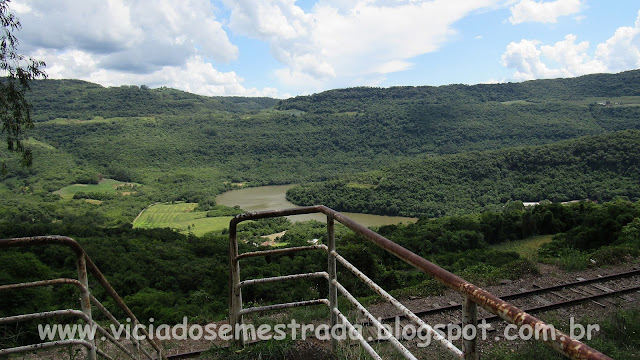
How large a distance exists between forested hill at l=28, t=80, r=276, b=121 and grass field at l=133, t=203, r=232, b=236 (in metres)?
57.8

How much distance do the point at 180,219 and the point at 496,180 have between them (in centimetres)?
3836

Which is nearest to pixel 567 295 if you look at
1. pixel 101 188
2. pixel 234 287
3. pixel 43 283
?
pixel 234 287

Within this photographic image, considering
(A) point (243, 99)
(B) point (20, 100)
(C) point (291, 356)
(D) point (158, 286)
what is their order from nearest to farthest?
(C) point (291, 356)
(B) point (20, 100)
(D) point (158, 286)
(A) point (243, 99)

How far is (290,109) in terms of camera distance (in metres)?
126

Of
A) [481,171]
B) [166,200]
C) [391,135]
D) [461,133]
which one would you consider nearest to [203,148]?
[166,200]

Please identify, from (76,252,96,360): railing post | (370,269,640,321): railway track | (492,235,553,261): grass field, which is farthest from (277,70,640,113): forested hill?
(76,252,96,360): railing post

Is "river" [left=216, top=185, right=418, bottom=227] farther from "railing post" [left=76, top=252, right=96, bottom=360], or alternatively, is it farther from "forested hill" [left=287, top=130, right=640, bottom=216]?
"railing post" [left=76, top=252, right=96, bottom=360]

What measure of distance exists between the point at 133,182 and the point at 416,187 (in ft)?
163

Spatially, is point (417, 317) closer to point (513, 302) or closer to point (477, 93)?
point (513, 302)

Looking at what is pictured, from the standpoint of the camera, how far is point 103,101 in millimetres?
109062

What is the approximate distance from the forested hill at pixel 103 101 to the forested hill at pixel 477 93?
103 feet

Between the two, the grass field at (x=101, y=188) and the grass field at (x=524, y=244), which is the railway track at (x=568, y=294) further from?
the grass field at (x=101, y=188)

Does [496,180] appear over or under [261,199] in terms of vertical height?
over

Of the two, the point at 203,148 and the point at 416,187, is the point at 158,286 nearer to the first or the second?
the point at 416,187
